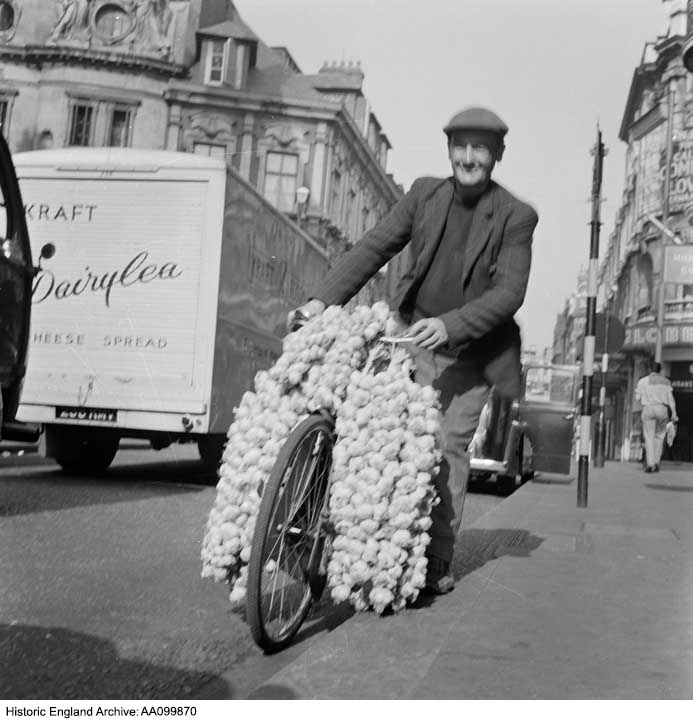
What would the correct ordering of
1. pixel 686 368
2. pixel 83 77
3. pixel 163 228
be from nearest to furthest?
pixel 163 228, pixel 686 368, pixel 83 77

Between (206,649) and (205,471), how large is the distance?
8403 millimetres

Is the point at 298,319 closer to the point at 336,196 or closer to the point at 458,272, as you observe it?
the point at 458,272

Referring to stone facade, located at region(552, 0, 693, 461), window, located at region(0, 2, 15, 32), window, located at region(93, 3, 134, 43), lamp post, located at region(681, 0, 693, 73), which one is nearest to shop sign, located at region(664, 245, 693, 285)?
lamp post, located at region(681, 0, 693, 73)

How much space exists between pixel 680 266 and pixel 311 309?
10.3m

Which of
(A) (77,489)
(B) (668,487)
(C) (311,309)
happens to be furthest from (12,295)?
(B) (668,487)

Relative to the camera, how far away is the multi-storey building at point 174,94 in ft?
118

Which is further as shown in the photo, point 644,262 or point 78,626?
point 644,262

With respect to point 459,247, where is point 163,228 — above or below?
above

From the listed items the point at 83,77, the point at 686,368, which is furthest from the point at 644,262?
the point at 83,77

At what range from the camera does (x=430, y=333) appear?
3.80m

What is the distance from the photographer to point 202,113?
3709 centimetres

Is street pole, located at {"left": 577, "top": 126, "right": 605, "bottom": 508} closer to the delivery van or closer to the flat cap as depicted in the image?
the delivery van

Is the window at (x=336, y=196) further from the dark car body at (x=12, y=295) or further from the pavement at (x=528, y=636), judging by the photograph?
the pavement at (x=528, y=636)
